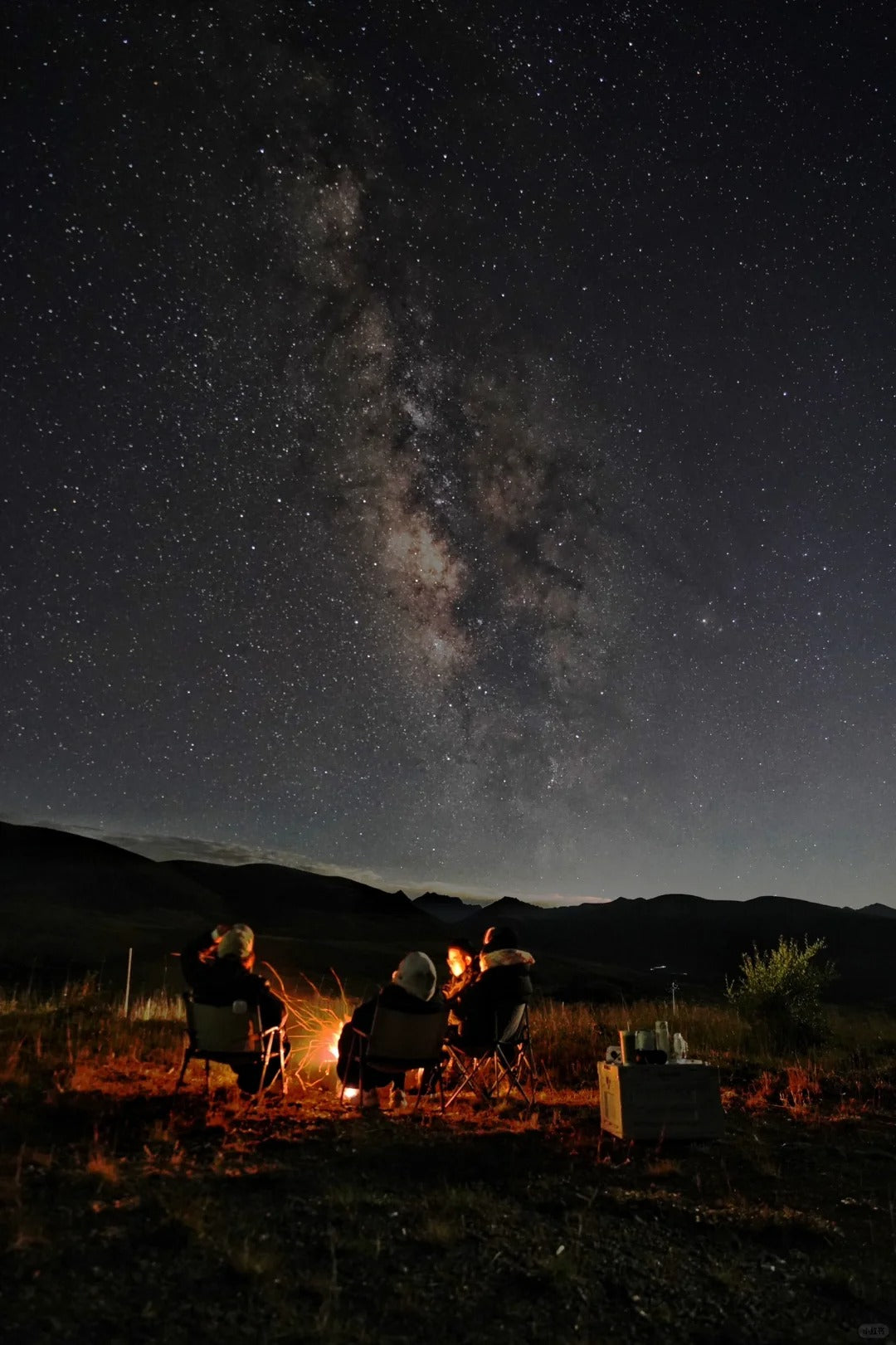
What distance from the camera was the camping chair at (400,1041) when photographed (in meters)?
5.54

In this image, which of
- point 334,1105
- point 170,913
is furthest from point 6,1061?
point 170,913

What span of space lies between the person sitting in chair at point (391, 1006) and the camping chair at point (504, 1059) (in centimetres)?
51

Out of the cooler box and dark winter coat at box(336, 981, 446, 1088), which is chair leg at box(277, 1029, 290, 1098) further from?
the cooler box

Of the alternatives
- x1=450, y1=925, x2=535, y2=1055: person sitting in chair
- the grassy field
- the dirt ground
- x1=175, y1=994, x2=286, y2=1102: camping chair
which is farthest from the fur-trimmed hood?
x1=175, y1=994, x2=286, y2=1102: camping chair

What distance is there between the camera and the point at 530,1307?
3.17 meters

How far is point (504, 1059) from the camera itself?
6.27 metres

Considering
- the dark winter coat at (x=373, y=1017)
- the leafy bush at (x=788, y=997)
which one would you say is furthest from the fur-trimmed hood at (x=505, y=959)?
the leafy bush at (x=788, y=997)

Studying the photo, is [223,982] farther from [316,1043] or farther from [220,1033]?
[316,1043]

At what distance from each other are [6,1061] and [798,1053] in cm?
761

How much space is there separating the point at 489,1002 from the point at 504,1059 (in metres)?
0.40

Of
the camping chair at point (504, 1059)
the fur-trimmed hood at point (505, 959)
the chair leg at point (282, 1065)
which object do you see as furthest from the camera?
the fur-trimmed hood at point (505, 959)

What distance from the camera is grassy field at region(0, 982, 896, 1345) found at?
300 cm

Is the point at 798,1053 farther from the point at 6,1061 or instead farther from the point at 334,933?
the point at 334,933

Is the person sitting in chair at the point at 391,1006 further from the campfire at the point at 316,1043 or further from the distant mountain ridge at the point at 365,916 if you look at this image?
the distant mountain ridge at the point at 365,916
